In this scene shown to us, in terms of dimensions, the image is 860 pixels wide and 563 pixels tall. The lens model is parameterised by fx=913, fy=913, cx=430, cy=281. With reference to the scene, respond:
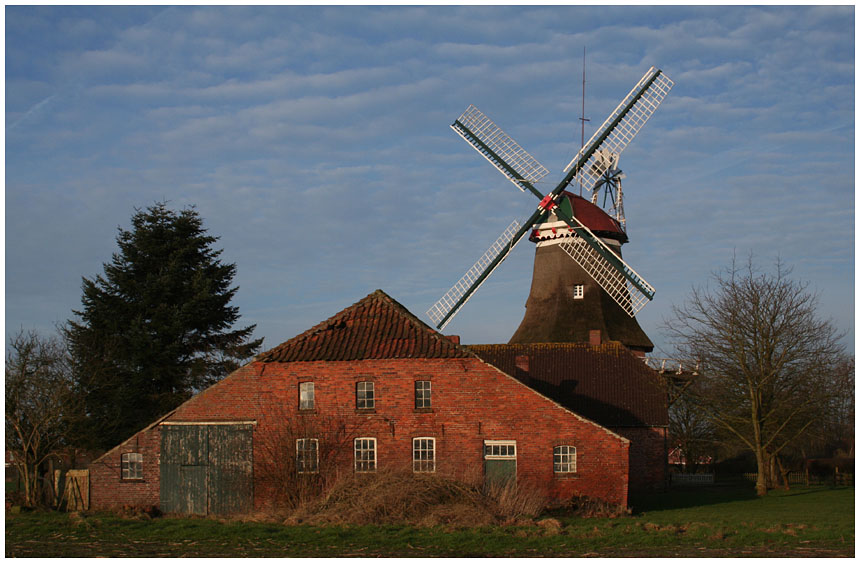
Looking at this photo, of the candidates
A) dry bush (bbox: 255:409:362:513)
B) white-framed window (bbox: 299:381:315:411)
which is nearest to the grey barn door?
dry bush (bbox: 255:409:362:513)

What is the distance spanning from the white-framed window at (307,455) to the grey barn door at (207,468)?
1.52 metres

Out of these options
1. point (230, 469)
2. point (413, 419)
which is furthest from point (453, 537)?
point (230, 469)

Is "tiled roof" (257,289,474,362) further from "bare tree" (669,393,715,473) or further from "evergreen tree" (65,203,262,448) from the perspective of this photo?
"bare tree" (669,393,715,473)

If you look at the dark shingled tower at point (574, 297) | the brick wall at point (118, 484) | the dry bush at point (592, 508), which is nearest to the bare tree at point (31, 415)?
the brick wall at point (118, 484)

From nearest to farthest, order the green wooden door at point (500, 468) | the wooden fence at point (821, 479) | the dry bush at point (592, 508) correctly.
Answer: the dry bush at point (592, 508)
the green wooden door at point (500, 468)
the wooden fence at point (821, 479)

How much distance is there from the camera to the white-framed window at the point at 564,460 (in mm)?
26328

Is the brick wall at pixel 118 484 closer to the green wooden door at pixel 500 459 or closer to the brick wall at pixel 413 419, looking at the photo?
the brick wall at pixel 413 419

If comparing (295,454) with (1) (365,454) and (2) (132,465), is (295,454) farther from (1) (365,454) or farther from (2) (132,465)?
(2) (132,465)

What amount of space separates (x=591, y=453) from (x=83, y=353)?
22787mm

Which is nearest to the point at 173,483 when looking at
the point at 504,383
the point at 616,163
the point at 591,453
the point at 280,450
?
the point at 280,450

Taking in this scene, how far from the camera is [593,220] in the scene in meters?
41.9

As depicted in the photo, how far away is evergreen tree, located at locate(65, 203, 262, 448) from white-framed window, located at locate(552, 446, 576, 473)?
1881cm

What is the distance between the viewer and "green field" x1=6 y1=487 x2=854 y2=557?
17.4 meters

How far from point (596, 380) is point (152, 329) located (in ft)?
62.5
